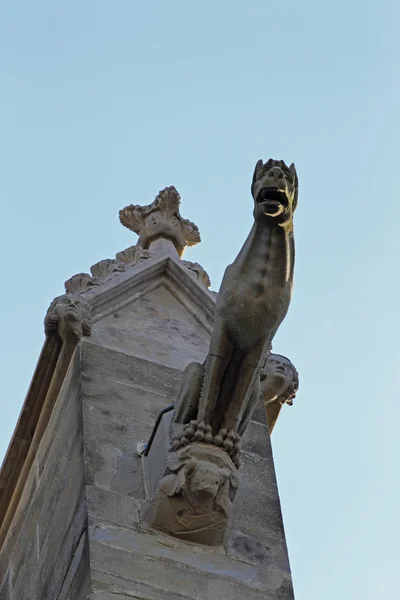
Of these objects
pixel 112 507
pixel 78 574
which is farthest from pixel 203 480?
pixel 78 574

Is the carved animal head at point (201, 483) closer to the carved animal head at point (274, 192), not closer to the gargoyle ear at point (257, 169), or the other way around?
the carved animal head at point (274, 192)

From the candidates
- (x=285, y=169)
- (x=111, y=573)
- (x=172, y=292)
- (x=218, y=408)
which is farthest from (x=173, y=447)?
(x=172, y=292)

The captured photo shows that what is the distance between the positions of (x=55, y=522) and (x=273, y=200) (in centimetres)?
189

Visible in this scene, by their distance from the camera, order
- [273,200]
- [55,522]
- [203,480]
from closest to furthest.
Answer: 1. [273,200]
2. [203,480]
3. [55,522]

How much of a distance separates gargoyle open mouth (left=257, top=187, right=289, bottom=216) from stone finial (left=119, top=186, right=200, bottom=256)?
11.6ft

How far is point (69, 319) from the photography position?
8.72 m

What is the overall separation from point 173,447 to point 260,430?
4.47ft

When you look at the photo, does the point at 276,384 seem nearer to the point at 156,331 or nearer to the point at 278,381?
the point at 278,381

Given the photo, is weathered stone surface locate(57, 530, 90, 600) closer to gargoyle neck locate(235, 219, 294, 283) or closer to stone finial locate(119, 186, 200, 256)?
gargoyle neck locate(235, 219, 294, 283)

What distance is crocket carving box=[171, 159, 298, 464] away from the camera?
6.85 meters

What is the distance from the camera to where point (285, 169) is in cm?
690

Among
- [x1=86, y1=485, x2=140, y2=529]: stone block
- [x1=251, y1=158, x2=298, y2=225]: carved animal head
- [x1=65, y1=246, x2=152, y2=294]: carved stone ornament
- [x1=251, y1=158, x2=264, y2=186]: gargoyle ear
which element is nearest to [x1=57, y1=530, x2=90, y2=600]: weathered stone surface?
[x1=86, y1=485, x2=140, y2=529]: stone block

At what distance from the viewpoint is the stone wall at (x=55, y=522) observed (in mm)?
6945

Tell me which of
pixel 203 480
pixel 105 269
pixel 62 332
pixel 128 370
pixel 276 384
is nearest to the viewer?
pixel 203 480
